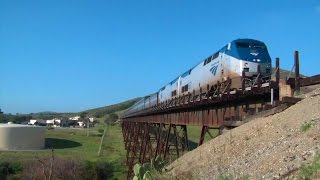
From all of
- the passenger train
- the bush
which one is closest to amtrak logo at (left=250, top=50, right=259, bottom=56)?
the passenger train

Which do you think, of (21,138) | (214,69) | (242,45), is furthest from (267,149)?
(21,138)

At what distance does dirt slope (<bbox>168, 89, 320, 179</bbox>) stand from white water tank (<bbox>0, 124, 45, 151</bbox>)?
88.1m

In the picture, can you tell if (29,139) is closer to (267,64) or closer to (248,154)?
(267,64)

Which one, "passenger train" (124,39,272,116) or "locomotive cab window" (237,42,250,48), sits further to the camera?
"locomotive cab window" (237,42,250,48)

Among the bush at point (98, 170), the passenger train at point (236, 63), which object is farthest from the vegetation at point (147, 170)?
the bush at point (98, 170)

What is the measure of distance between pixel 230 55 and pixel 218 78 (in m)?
1.55

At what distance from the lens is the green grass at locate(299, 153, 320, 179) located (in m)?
6.33

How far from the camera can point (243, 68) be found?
21328mm

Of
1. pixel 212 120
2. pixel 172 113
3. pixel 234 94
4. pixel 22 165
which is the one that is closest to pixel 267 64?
pixel 212 120

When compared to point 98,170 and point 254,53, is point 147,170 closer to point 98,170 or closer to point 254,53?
point 254,53

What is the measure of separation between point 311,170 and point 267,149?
7.26ft

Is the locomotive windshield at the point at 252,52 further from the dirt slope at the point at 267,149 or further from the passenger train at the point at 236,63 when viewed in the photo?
the dirt slope at the point at 267,149

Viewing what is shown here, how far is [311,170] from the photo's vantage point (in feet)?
21.4

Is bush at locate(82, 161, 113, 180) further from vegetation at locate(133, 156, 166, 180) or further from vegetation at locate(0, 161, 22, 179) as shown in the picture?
vegetation at locate(133, 156, 166, 180)
